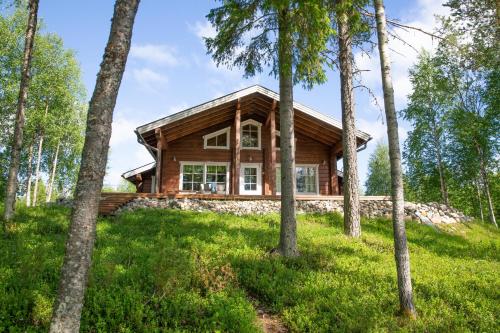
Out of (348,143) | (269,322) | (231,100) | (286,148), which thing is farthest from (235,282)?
(231,100)

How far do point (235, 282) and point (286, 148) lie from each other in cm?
339

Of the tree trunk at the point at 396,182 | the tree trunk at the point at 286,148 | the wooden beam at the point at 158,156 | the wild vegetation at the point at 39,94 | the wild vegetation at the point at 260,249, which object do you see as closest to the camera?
the wild vegetation at the point at 260,249

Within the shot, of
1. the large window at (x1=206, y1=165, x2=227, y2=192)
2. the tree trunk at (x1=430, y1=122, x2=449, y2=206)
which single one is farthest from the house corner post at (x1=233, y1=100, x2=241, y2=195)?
the tree trunk at (x1=430, y1=122, x2=449, y2=206)

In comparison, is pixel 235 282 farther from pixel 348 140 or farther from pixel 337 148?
pixel 337 148

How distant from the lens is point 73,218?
405 cm

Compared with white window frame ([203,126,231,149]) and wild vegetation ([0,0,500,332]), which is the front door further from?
wild vegetation ([0,0,500,332])

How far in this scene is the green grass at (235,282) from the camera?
519 centimetres

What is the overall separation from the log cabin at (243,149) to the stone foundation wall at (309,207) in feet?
10.1

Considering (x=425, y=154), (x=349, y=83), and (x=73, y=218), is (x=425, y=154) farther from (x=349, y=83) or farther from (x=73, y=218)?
(x=73, y=218)

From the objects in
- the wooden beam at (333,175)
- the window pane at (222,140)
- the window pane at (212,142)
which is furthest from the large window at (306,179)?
the window pane at (212,142)

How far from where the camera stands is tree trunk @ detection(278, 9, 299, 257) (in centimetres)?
830

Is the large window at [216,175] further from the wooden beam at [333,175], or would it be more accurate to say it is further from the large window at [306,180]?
the wooden beam at [333,175]

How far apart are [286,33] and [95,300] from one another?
23.2 ft

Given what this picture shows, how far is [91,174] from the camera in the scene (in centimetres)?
417
